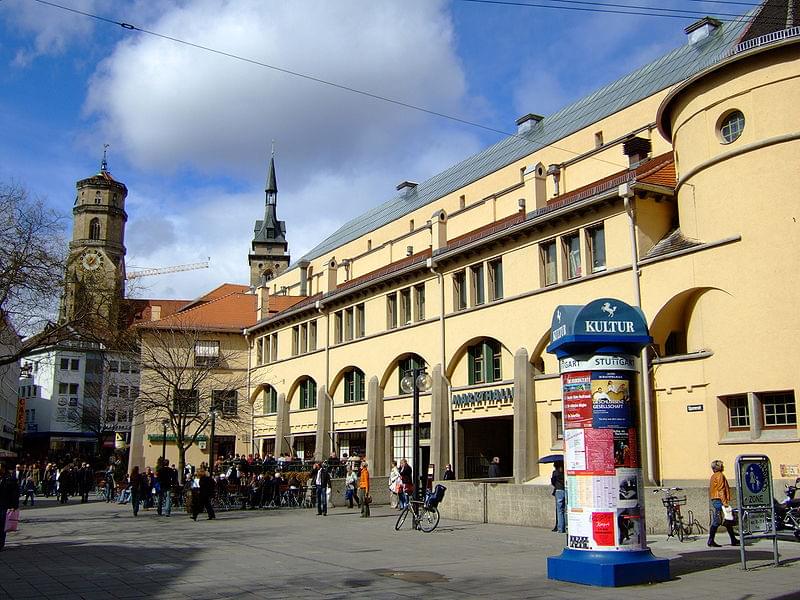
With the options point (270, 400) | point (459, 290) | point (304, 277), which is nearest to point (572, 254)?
point (459, 290)

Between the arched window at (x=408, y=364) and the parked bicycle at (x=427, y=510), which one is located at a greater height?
the arched window at (x=408, y=364)

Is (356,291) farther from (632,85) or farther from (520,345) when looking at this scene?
(632,85)

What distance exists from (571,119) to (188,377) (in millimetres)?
25460

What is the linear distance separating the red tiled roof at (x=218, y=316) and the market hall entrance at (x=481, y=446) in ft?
71.9

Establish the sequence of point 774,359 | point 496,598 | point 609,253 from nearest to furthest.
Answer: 1. point 496,598
2. point 774,359
3. point 609,253

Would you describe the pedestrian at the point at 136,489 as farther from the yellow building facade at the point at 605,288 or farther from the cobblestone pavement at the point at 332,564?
the yellow building facade at the point at 605,288

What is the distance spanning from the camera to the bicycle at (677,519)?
1695 cm

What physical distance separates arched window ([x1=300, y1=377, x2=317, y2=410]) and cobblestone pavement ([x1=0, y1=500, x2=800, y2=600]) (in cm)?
2431

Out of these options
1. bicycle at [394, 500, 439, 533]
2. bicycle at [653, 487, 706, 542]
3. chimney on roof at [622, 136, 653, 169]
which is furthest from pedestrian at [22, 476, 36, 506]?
chimney on roof at [622, 136, 653, 169]

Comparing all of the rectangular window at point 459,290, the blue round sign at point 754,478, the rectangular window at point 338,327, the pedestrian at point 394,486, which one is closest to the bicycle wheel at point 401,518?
the pedestrian at point 394,486

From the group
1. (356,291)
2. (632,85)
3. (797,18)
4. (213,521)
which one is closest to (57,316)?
(213,521)

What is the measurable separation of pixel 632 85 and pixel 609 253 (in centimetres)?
1792

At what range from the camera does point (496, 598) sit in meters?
10.2

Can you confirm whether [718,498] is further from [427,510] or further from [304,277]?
[304,277]
